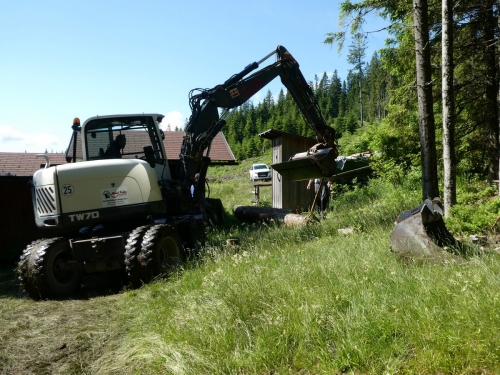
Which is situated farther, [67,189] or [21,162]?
[21,162]

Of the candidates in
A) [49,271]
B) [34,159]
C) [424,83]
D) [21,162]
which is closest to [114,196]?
[49,271]

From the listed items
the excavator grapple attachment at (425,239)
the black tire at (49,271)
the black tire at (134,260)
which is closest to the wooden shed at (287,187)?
the black tire at (134,260)

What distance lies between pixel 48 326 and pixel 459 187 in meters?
9.78

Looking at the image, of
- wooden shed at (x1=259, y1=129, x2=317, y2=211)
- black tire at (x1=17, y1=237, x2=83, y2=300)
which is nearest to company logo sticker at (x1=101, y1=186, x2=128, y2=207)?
black tire at (x1=17, y1=237, x2=83, y2=300)

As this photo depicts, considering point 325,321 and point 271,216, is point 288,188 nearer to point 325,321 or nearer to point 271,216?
point 271,216

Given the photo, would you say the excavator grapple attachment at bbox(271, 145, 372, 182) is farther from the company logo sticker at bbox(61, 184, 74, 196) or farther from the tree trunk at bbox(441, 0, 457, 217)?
the company logo sticker at bbox(61, 184, 74, 196)

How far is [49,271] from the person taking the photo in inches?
305

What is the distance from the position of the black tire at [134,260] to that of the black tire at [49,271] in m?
1.25

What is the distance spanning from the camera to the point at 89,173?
8031 mm

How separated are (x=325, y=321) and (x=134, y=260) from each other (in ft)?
14.3

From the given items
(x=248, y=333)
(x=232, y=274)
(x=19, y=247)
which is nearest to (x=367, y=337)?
(x=248, y=333)

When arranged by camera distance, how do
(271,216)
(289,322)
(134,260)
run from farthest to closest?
(271,216), (134,260), (289,322)

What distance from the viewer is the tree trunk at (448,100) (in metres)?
7.95

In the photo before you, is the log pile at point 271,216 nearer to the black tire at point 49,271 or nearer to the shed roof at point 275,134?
the shed roof at point 275,134
